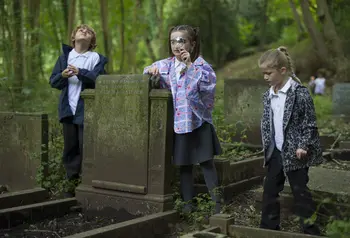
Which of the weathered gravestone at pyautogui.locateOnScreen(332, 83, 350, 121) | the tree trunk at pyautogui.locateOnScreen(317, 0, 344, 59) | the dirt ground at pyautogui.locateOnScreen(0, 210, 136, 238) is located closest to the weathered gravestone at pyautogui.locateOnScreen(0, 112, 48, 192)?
the dirt ground at pyautogui.locateOnScreen(0, 210, 136, 238)

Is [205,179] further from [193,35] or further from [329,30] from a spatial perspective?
[329,30]

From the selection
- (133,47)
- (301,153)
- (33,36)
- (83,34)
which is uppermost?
(133,47)

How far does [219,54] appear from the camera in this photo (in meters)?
33.0

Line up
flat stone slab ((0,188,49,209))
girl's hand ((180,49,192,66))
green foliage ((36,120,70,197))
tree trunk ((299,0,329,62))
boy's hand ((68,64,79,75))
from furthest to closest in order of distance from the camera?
1. tree trunk ((299,0,329,62))
2. green foliage ((36,120,70,197))
3. boy's hand ((68,64,79,75))
4. flat stone slab ((0,188,49,209))
5. girl's hand ((180,49,192,66))

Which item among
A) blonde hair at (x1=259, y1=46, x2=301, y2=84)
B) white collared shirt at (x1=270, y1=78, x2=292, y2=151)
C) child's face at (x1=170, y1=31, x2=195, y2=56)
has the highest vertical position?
child's face at (x1=170, y1=31, x2=195, y2=56)

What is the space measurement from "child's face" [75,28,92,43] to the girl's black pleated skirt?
187cm

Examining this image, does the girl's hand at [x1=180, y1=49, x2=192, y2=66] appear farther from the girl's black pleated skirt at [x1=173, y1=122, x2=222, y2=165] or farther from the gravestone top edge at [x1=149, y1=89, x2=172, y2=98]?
the girl's black pleated skirt at [x1=173, y1=122, x2=222, y2=165]

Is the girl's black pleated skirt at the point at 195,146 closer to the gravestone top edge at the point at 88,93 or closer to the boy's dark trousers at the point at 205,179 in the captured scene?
the boy's dark trousers at the point at 205,179

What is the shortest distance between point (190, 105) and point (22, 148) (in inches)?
108

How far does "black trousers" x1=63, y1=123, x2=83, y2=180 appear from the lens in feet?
22.1

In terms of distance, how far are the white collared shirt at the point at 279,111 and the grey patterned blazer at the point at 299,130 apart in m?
0.05

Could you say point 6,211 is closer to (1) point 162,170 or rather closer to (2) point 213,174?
(1) point 162,170

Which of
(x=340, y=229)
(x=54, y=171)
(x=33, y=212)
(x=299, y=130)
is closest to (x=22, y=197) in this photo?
(x=33, y=212)

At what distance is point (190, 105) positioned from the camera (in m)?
5.54
